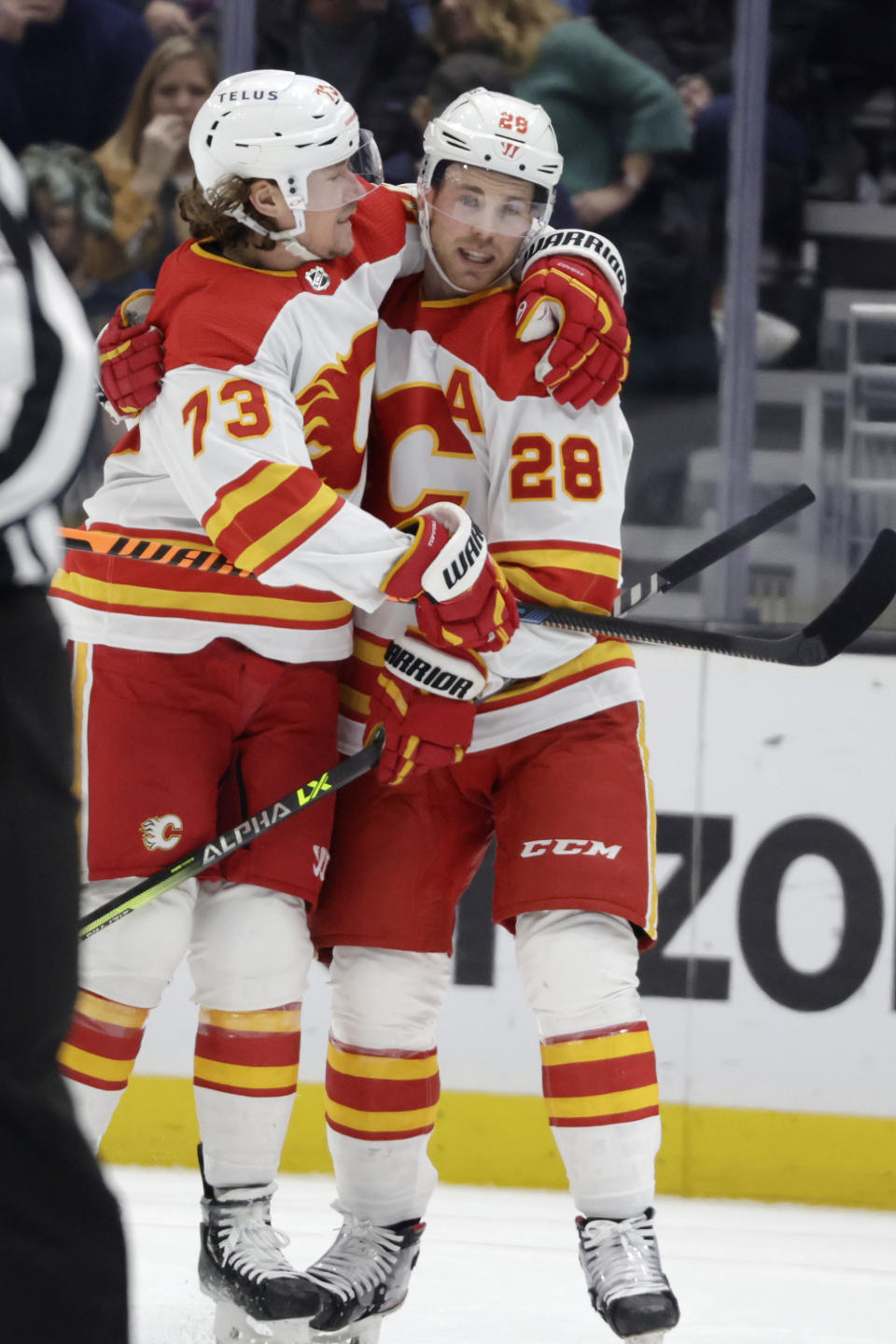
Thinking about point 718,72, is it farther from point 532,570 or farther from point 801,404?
point 532,570

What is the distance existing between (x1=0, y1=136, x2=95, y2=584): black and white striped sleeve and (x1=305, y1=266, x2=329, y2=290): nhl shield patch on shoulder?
876 millimetres

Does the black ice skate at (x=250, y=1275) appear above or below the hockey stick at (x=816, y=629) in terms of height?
below

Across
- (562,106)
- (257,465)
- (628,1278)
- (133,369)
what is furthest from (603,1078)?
(562,106)

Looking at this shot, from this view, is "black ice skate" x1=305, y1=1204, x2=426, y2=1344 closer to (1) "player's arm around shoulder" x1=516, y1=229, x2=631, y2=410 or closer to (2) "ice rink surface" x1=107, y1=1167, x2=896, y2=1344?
(2) "ice rink surface" x1=107, y1=1167, x2=896, y2=1344

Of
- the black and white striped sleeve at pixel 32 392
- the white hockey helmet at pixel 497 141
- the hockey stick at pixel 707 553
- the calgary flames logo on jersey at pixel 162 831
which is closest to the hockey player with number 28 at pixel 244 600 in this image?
the calgary flames logo on jersey at pixel 162 831

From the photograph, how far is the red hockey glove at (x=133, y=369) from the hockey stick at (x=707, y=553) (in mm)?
602

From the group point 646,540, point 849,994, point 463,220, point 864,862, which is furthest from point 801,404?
point 463,220

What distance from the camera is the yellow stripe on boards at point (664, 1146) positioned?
2.95 meters

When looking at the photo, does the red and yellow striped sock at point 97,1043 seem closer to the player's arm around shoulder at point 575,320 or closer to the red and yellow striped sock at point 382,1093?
the red and yellow striped sock at point 382,1093

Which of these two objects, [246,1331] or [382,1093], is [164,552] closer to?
[382,1093]

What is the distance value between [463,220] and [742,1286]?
1507mm

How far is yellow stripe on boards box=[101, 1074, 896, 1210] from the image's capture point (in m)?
2.95

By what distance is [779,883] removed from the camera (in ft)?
9.68

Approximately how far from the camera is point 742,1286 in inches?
101
